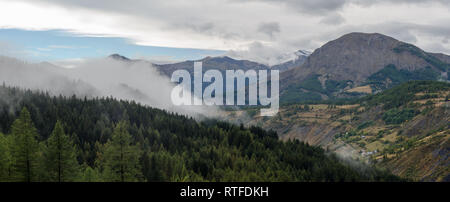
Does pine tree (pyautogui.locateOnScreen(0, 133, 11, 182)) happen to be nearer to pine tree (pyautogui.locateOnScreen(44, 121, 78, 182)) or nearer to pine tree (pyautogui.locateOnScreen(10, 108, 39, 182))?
pine tree (pyautogui.locateOnScreen(10, 108, 39, 182))

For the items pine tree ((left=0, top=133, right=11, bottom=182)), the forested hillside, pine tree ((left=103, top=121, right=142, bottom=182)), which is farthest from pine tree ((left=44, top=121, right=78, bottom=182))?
pine tree ((left=103, top=121, right=142, bottom=182))

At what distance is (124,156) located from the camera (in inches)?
2368

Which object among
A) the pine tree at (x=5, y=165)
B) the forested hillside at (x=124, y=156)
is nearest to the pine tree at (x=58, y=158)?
the forested hillside at (x=124, y=156)

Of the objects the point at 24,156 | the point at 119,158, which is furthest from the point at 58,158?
the point at 119,158

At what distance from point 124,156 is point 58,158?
11.0m

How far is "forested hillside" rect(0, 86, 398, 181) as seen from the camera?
57.2 meters

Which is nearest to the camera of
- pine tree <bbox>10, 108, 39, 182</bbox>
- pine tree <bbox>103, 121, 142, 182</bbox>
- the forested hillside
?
pine tree <bbox>10, 108, 39, 182</bbox>

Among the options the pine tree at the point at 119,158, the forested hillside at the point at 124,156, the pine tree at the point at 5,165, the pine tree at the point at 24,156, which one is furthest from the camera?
the pine tree at the point at 119,158

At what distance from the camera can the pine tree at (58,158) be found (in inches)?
2256

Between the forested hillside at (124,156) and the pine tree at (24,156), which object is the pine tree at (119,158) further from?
the pine tree at (24,156)

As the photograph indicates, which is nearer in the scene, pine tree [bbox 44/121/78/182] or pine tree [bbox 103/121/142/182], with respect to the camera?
pine tree [bbox 44/121/78/182]
